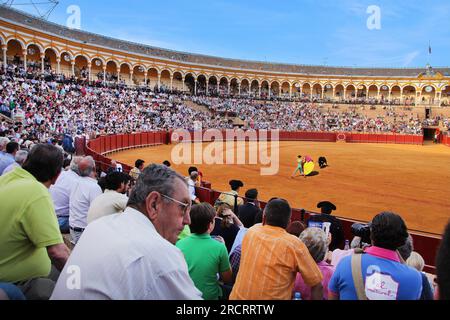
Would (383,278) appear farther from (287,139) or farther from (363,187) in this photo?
(287,139)

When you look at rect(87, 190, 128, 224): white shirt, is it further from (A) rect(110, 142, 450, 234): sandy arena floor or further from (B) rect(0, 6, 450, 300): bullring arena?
(A) rect(110, 142, 450, 234): sandy arena floor

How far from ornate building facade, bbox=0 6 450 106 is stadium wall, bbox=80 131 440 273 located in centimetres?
1551

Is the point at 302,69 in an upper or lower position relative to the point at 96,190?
upper

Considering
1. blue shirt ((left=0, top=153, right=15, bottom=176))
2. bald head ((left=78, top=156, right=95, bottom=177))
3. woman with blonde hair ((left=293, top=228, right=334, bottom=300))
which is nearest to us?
woman with blonde hair ((left=293, top=228, right=334, bottom=300))

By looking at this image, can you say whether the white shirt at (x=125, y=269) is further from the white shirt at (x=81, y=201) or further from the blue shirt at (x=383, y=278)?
the white shirt at (x=81, y=201)

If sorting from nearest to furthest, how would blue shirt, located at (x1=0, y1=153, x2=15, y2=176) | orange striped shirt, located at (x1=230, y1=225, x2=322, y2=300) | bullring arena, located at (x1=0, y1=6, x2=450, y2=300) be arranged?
orange striped shirt, located at (x1=230, y1=225, x2=322, y2=300) < blue shirt, located at (x1=0, y1=153, x2=15, y2=176) < bullring arena, located at (x1=0, y1=6, x2=450, y2=300)

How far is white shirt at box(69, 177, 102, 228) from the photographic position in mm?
4555

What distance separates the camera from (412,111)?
54.8 metres

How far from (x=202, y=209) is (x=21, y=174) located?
1.45m

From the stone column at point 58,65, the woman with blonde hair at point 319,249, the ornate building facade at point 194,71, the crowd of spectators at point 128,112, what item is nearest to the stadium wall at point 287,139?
the crowd of spectators at point 128,112

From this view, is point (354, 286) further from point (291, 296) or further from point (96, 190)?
point (96, 190)

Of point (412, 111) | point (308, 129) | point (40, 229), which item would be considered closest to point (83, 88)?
point (308, 129)

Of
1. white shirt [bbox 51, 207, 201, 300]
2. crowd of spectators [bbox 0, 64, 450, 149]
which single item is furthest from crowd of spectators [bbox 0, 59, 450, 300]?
crowd of spectators [bbox 0, 64, 450, 149]

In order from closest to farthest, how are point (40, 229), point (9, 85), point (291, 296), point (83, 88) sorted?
point (40, 229) → point (291, 296) → point (9, 85) → point (83, 88)
